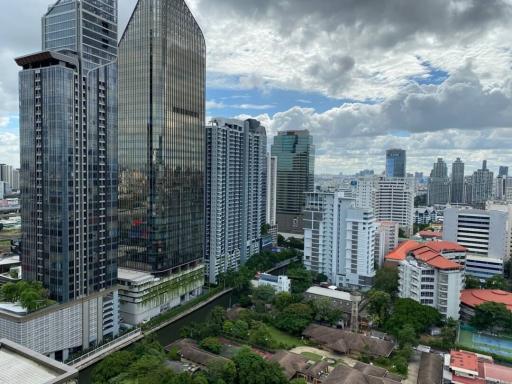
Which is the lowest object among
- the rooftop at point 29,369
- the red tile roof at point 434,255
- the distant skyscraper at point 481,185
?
the red tile roof at point 434,255

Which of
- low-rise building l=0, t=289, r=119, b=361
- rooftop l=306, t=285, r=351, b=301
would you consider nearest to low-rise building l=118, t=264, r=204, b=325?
low-rise building l=0, t=289, r=119, b=361

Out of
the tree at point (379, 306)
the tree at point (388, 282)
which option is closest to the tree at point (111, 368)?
the tree at point (379, 306)

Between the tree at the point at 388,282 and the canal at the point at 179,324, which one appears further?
the tree at the point at 388,282

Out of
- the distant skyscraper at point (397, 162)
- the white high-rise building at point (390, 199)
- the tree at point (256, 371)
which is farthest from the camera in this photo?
the distant skyscraper at point (397, 162)

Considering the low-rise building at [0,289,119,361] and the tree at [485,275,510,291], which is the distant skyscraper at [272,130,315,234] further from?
the low-rise building at [0,289,119,361]

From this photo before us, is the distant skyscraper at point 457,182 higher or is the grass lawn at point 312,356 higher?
the distant skyscraper at point 457,182

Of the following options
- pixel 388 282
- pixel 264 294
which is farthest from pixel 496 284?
pixel 264 294

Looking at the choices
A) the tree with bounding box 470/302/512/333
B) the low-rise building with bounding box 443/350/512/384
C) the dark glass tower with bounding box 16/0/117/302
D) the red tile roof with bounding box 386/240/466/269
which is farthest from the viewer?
the red tile roof with bounding box 386/240/466/269

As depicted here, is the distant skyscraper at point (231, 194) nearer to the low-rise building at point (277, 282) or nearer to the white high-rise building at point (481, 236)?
the low-rise building at point (277, 282)
